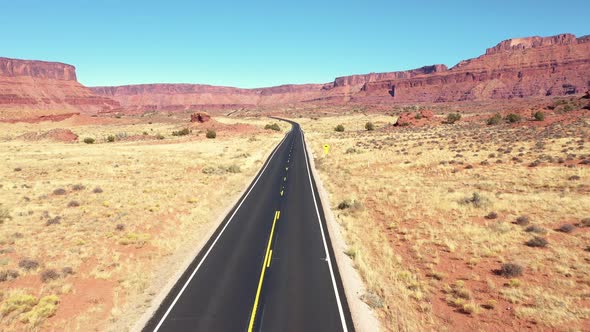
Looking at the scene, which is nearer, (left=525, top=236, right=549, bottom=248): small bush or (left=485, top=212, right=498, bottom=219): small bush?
(left=525, top=236, right=549, bottom=248): small bush

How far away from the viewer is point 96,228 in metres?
21.6

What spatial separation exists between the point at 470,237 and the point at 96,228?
2186 centimetres

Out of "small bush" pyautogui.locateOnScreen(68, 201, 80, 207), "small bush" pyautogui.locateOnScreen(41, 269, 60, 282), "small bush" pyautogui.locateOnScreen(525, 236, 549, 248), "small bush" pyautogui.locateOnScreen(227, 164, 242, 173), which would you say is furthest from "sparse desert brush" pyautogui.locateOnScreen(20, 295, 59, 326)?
"small bush" pyautogui.locateOnScreen(227, 164, 242, 173)

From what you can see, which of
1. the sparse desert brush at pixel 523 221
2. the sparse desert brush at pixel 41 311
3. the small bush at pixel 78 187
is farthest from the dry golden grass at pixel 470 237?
the small bush at pixel 78 187

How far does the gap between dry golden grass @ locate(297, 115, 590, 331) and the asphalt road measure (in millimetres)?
1838

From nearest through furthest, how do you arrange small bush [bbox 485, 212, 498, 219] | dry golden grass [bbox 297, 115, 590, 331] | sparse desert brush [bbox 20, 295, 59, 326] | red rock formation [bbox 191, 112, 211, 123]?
sparse desert brush [bbox 20, 295, 59, 326]
dry golden grass [bbox 297, 115, 590, 331]
small bush [bbox 485, 212, 498, 219]
red rock formation [bbox 191, 112, 211, 123]

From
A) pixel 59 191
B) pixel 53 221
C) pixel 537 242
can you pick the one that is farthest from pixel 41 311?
pixel 537 242

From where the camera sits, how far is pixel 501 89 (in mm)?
197750

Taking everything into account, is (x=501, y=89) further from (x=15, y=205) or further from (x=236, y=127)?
(x=15, y=205)

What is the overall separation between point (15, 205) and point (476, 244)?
3088cm

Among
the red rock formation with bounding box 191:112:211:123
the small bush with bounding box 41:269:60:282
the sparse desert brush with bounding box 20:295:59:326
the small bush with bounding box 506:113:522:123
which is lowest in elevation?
the sparse desert brush with bounding box 20:295:59:326

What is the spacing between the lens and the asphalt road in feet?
39.6

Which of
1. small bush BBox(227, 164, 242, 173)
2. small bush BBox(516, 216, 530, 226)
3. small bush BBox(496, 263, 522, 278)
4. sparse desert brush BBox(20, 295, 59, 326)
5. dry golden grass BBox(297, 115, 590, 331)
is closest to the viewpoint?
sparse desert brush BBox(20, 295, 59, 326)

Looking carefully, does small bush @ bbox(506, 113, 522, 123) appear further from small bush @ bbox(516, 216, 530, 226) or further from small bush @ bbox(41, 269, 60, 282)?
small bush @ bbox(41, 269, 60, 282)
